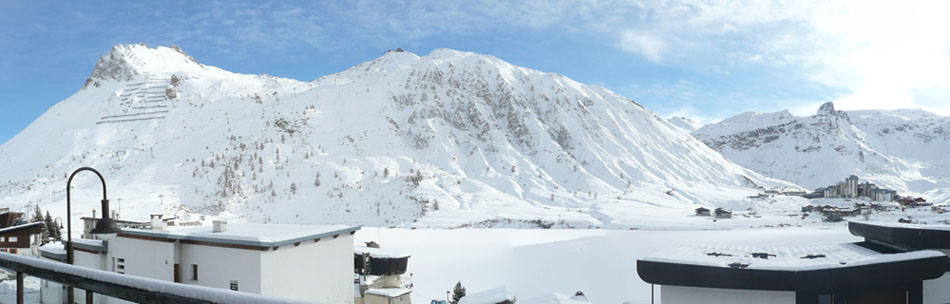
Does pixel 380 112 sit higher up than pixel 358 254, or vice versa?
pixel 380 112

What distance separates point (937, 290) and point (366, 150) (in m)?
96.2

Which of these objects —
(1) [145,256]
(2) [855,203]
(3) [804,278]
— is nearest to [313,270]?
(1) [145,256]

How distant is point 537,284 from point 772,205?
3029 inches

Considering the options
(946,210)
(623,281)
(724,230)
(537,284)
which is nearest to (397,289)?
(537,284)

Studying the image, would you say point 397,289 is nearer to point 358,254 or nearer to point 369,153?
point 358,254

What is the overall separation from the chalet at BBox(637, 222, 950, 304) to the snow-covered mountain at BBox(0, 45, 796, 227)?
64.0 meters

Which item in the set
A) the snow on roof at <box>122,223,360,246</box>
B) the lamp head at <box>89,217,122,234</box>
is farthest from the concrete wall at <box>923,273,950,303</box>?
the lamp head at <box>89,217,122,234</box>

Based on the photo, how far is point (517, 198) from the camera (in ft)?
301

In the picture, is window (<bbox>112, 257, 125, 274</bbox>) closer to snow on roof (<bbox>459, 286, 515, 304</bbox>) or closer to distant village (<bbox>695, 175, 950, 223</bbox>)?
snow on roof (<bbox>459, 286, 515, 304</bbox>)

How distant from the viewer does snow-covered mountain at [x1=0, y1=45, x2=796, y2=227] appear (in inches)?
3189

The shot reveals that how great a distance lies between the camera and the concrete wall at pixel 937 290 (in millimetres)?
10688

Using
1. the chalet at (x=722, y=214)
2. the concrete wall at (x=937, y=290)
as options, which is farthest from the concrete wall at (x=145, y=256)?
the chalet at (x=722, y=214)

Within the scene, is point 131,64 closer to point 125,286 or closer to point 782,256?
point 782,256

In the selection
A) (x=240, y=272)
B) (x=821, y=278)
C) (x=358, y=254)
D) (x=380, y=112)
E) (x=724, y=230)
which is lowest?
(x=724, y=230)
